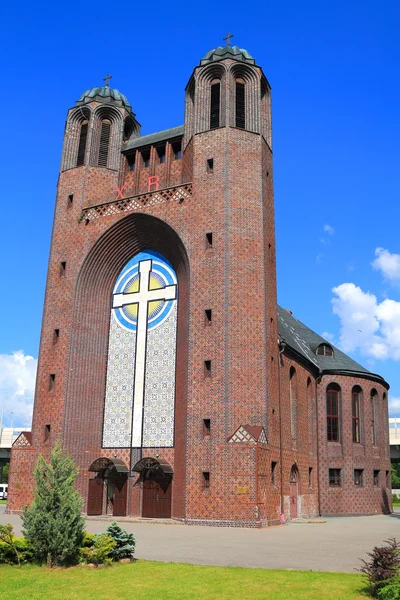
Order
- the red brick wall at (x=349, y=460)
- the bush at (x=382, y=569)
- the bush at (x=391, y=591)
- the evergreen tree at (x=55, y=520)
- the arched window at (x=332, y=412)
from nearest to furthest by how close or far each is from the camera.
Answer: the bush at (x=391, y=591), the bush at (x=382, y=569), the evergreen tree at (x=55, y=520), the red brick wall at (x=349, y=460), the arched window at (x=332, y=412)

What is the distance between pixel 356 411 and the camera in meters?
38.9

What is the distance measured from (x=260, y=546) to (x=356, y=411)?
2382 cm

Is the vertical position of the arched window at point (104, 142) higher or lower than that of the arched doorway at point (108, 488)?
higher

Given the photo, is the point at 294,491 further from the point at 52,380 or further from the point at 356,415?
the point at 52,380

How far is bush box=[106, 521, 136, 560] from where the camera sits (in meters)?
12.7

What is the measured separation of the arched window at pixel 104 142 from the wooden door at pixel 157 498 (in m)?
18.9

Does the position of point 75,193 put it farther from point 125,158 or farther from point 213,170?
point 213,170

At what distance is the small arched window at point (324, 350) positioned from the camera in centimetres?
4084

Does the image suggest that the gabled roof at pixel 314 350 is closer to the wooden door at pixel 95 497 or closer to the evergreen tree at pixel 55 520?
the wooden door at pixel 95 497

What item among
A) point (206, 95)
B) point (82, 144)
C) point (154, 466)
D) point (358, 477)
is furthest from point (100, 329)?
point (358, 477)

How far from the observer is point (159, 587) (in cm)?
1008

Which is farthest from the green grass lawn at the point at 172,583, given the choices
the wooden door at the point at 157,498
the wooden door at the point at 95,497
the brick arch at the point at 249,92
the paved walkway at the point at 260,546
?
the brick arch at the point at 249,92

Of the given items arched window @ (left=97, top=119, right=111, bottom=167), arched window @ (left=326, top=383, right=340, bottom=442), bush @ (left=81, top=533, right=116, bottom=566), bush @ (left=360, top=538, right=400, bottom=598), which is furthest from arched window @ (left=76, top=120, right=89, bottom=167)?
bush @ (left=360, top=538, right=400, bottom=598)

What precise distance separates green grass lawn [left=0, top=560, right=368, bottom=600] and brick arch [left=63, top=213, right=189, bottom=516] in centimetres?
1588
